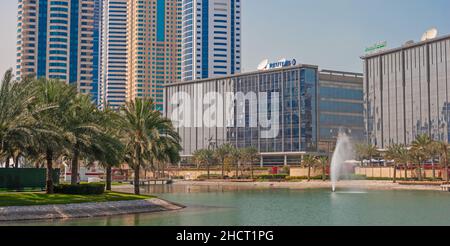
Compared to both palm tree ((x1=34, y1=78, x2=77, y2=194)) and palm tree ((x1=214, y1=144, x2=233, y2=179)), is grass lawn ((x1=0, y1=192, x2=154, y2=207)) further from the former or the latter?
palm tree ((x1=214, y1=144, x2=233, y2=179))

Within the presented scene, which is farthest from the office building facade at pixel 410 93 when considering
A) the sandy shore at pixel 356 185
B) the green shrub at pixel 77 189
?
the green shrub at pixel 77 189

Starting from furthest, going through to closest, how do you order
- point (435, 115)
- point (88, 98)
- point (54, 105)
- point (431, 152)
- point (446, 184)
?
point (435, 115)
point (431, 152)
point (446, 184)
point (88, 98)
point (54, 105)

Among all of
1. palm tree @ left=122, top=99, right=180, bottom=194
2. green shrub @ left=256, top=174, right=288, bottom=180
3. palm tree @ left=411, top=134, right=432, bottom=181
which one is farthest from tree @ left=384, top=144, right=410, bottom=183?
palm tree @ left=122, top=99, right=180, bottom=194

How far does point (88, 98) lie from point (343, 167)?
403 ft

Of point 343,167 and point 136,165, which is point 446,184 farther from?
point 136,165

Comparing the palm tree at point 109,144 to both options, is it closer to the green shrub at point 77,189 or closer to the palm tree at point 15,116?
the green shrub at point 77,189

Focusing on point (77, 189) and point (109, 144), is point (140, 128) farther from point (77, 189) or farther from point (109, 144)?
point (77, 189)

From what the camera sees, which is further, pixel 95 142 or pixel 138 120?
pixel 138 120

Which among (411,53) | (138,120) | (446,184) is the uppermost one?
(411,53)

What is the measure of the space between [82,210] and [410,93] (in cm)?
15061

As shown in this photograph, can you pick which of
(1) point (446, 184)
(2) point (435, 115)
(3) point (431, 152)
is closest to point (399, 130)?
(2) point (435, 115)

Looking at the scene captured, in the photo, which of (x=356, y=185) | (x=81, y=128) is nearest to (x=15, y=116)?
(x=81, y=128)

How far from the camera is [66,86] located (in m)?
62.5

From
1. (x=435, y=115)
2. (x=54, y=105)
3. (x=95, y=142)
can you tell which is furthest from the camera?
(x=435, y=115)
